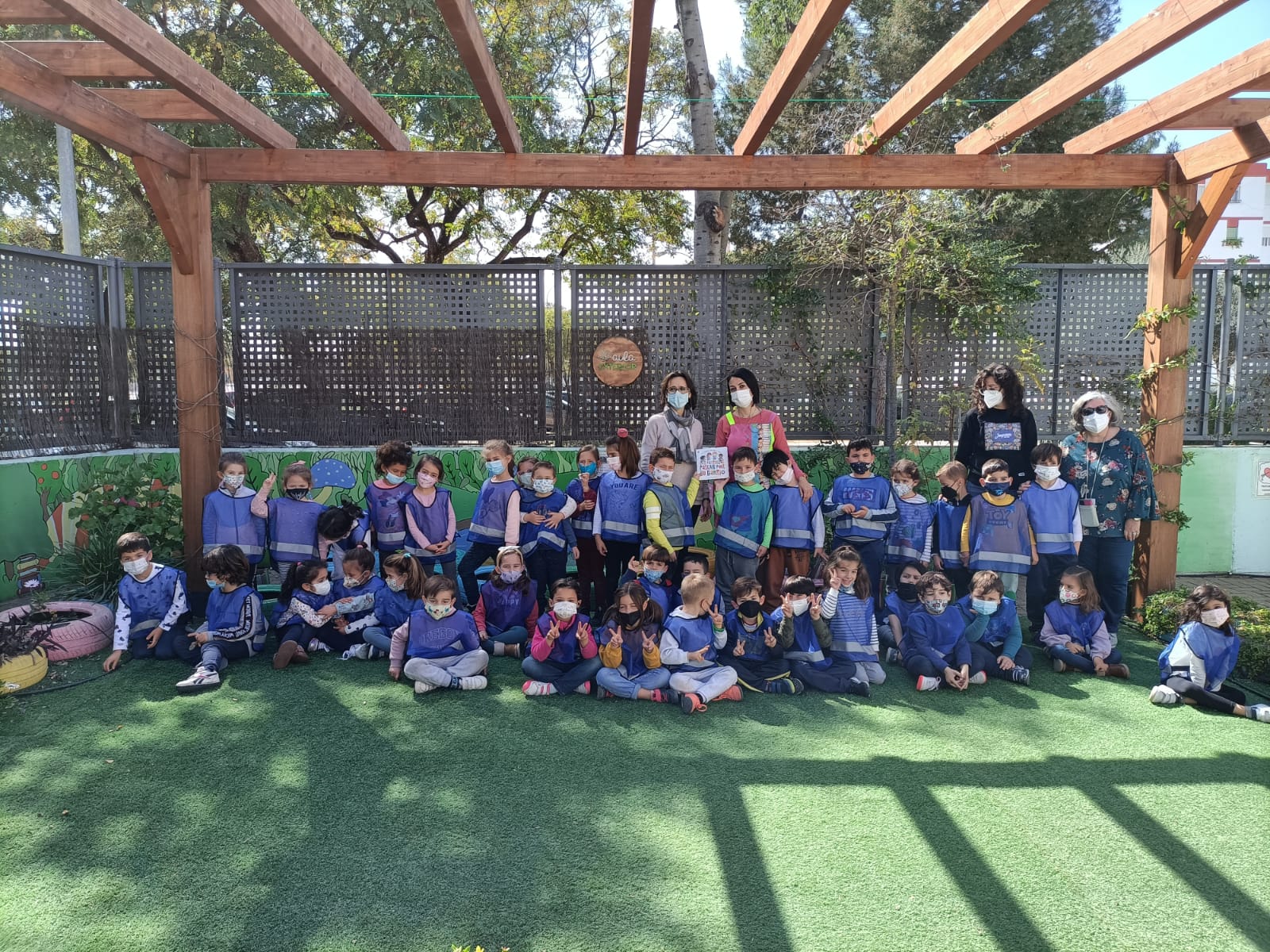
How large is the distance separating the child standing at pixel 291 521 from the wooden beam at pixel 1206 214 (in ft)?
22.3

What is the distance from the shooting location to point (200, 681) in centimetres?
500

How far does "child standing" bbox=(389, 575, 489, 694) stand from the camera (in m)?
5.05

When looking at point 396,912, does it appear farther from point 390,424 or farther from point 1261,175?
point 1261,175

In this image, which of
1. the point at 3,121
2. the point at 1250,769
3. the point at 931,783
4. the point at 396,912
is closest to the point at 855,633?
the point at 931,783

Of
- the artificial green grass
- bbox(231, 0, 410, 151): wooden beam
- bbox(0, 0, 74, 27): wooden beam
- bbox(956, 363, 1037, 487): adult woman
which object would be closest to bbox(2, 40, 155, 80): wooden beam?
bbox(0, 0, 74, 27): wooden beam

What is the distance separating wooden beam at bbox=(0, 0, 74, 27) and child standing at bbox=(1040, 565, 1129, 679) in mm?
6832

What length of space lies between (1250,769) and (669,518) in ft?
11.7

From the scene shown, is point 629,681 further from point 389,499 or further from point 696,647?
point 389,499

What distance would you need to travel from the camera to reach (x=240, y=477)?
20.1ft

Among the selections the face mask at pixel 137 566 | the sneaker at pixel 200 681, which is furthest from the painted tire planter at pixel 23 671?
the sneaker at pixel 200 681

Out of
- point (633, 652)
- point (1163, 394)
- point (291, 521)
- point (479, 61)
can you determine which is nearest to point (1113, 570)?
point (1163, 394)

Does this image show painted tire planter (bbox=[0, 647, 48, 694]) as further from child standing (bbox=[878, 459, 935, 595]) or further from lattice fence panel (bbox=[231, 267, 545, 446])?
child standing (bbox=[878, 459, 935, 595])

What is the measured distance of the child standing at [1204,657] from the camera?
4863 millimetres

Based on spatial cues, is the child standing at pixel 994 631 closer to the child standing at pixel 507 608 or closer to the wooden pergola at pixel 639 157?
the wooden pergola at pixel 639 157
